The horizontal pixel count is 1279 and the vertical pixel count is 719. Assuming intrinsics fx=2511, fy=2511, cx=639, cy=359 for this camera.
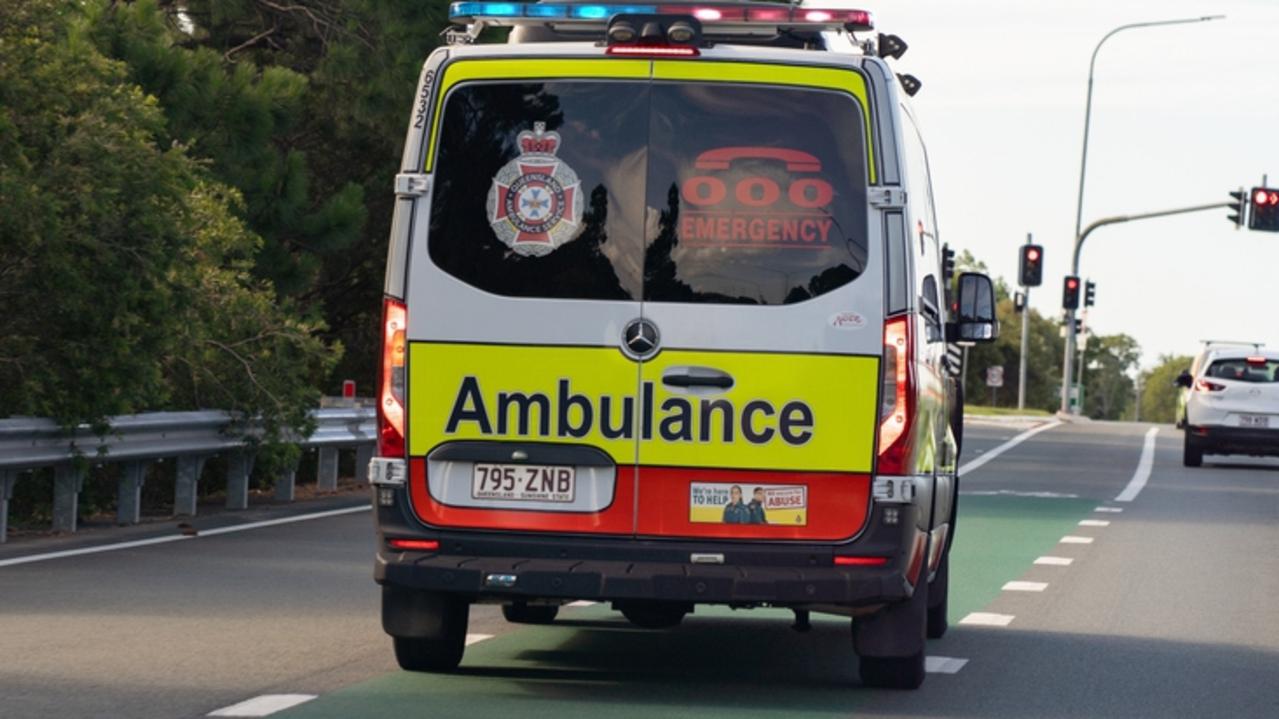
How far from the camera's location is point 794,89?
9.22 meters

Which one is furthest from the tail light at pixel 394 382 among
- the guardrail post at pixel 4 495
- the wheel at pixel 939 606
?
the guardrail post at pixel 4 495

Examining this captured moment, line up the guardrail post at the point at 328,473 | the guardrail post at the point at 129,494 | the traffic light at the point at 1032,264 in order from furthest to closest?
the traffic light at the point at 1032,264
the guardrail post at the point at 328,473
the guardrail post at the point at 129,494

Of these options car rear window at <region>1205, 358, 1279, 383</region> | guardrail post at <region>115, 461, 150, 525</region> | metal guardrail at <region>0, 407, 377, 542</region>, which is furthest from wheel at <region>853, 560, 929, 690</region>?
car rear window at <region>1205, 358, 1279, 383</region>

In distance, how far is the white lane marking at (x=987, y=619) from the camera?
43.1ft

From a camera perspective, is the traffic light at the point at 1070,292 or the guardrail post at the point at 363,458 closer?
the guardrail post at the point at 363,458

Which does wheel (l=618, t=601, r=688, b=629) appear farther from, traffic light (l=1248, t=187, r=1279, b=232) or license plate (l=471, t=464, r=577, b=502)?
traffic light (l=1248, t=187, r=1279, b=232)

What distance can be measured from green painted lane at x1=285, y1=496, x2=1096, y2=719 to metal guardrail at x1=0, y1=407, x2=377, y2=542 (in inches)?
188

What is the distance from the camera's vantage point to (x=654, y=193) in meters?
9.27

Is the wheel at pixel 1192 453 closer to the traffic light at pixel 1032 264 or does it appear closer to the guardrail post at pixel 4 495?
the guardrail post at pixel 4 495

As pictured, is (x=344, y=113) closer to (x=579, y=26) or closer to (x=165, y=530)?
(x=165, y=530)

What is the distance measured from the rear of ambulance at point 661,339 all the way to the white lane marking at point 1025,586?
624 centimetres

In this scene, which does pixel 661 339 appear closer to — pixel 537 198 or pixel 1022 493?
pixel 537 198

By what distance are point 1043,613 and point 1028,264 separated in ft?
177

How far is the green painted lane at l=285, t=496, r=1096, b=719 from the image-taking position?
931cm
